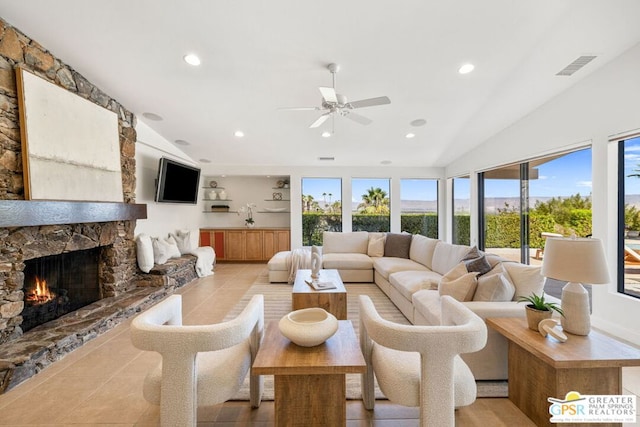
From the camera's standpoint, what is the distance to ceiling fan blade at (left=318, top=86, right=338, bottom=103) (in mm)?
2896

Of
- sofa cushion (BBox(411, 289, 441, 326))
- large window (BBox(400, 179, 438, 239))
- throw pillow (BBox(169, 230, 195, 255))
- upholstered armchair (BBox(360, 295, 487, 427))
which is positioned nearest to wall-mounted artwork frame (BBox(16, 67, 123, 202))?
throw pillow (BBox(169, 230, 195, 255))

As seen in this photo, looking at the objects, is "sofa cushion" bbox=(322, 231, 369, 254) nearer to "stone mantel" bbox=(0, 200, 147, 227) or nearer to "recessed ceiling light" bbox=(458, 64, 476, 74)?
"recessed ceiling light" bbox=(458, 64, 476, 74)

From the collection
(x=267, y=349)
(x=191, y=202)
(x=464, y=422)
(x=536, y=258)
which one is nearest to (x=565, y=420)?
(x=464, y=422)

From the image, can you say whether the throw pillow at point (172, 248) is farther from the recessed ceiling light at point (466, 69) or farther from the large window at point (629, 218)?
the large window at point (629, 218)

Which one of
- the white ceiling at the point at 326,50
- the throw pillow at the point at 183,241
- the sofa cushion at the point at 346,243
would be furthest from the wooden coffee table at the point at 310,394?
the throw pillow at the point at 183,241

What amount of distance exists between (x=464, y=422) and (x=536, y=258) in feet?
12.6

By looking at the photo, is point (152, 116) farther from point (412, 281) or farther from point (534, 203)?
point (534, 203)

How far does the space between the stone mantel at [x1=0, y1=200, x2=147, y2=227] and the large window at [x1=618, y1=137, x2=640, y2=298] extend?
5918mm

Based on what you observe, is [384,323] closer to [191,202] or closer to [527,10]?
[527,10]

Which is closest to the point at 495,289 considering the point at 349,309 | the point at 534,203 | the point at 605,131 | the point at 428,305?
the point at 428,305

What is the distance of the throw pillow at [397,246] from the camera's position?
5.28m

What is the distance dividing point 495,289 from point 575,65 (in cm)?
271

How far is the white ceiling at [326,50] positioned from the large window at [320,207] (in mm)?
2705

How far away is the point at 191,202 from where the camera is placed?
244 inches
